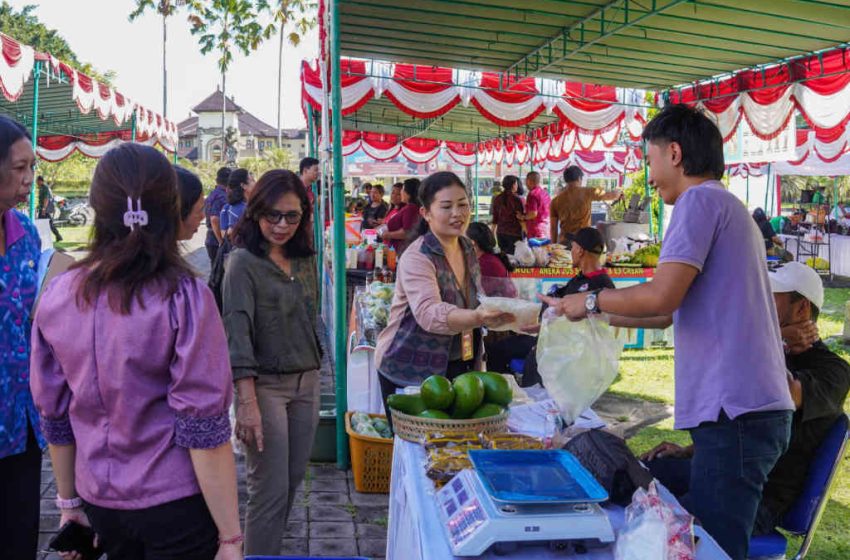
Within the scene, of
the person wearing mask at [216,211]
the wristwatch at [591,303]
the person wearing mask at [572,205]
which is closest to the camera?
the wristwatch at [591,303]

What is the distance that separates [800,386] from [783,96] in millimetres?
6138

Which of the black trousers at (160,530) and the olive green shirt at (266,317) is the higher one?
the olive green shirt at (266,317)

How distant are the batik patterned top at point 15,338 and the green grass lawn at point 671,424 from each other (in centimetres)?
321

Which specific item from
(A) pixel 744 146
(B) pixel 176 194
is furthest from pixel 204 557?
(A) pixel 744 146

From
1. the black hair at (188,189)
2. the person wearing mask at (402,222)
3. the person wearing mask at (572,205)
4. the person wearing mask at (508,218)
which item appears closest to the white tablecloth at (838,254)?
the person wearing mask at (508,218)

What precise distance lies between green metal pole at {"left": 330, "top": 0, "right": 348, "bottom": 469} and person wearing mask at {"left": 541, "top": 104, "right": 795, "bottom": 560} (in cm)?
275

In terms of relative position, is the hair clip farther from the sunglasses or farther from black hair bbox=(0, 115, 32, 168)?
the sunglasses

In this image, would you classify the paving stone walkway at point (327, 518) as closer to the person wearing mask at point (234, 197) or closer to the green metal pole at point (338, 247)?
the green metal pole at point (338, 247)

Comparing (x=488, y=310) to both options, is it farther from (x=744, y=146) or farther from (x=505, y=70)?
(x=744, y=146)

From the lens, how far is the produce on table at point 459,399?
2469 millimetres

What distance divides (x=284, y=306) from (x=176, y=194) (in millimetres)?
1145

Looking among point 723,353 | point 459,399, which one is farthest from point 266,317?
point 723,353

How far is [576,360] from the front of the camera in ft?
8.24

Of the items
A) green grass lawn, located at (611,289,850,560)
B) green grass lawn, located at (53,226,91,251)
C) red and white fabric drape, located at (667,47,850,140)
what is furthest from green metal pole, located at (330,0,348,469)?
green grass lawn, located at (53,226,91,251)
